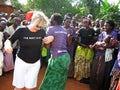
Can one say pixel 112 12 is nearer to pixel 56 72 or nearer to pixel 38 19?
pixel 56 72

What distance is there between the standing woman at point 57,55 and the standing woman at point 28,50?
1.13 ft

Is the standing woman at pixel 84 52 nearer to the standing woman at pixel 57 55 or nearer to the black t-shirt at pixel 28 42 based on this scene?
the standing woman at pixel 57 55

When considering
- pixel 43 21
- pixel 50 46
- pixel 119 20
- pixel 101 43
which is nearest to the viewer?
pixel 43 21

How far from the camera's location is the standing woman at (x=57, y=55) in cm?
515

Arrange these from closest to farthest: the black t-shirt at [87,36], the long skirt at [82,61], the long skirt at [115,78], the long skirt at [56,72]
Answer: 1. the long skirt at [56,72]
2. the long skirt at [115,78]
3. the black t-shirt at [87,36]
4. the long skirt at [82,61]

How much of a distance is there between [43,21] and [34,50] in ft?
1.69

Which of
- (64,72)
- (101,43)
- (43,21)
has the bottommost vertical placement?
(64,72)

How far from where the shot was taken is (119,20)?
1195 centimetres

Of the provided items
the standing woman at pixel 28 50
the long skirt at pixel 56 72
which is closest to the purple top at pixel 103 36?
the long skirt at pixel 56 72

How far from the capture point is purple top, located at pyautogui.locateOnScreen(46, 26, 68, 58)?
5.12 m

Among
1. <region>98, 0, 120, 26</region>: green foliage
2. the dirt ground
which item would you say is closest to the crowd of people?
the dirt ground

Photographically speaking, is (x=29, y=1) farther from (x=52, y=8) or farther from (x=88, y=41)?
(x=88, y=41)

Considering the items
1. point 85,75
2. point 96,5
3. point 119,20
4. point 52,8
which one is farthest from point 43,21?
point 52,8

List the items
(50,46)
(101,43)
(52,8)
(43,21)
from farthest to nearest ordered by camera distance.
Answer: (52,8) → (101,43) → (50,46) → (43,21)
